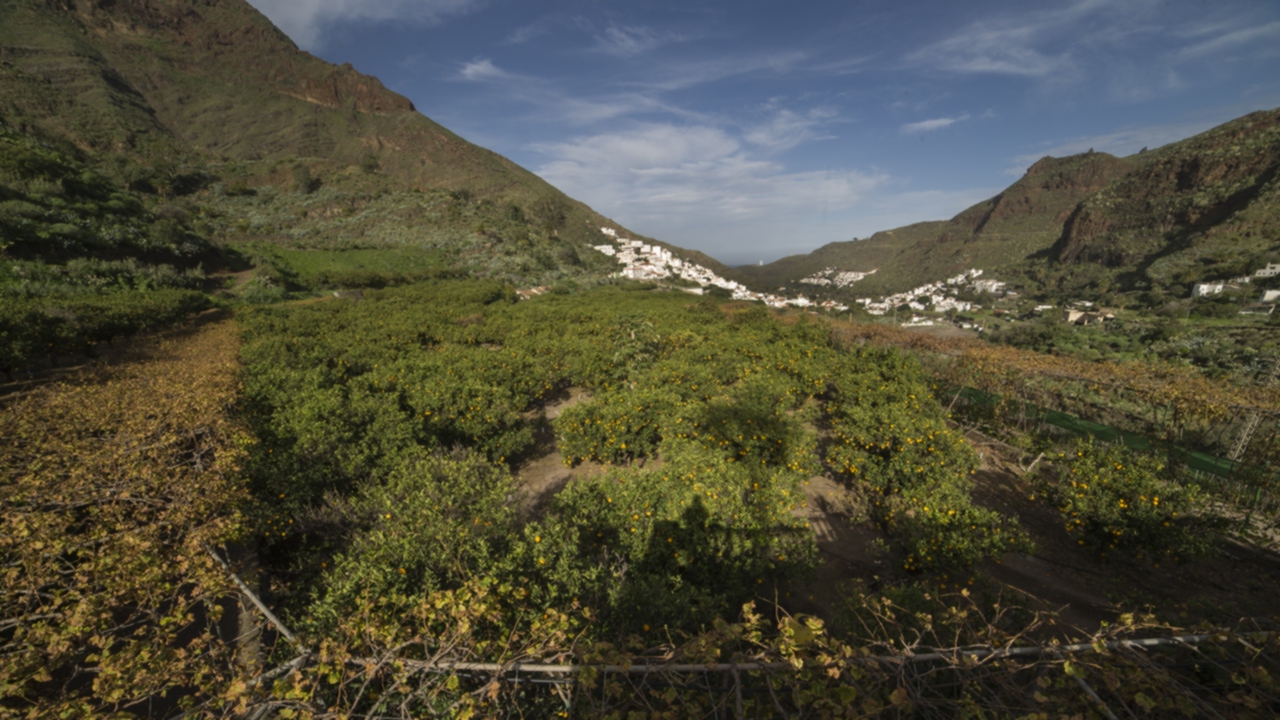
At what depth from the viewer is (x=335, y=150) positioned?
277ft

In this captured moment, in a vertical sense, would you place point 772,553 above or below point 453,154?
below

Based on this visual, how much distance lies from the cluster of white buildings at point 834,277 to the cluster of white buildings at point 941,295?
26725mm

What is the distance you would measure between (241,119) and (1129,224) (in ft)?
551

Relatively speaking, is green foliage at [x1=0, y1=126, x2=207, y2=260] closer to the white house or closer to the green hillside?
the white house

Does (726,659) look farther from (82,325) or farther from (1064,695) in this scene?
(82,325)

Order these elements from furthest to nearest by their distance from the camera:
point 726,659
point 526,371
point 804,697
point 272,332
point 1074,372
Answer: point 272,332 < point 526,371 < point 1074,372 < point 726,659 < point 804,697

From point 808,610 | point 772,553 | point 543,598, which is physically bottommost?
point 808,610

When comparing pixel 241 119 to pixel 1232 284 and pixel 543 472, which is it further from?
pixel 1232 284

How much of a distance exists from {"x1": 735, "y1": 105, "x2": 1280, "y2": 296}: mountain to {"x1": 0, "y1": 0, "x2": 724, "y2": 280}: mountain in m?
69.9

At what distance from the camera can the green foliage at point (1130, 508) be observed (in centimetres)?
567

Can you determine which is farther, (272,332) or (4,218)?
(4,218)

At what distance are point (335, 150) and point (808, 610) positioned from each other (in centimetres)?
11257

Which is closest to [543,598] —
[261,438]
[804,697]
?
[804,697]

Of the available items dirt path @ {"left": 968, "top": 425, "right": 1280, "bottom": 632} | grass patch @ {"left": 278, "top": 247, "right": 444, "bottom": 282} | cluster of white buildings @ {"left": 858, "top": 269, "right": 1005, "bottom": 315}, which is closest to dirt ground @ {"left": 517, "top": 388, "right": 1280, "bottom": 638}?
dirt path @ {"left": 968, "top": 425, "right": 1280, "bottom": 632}
